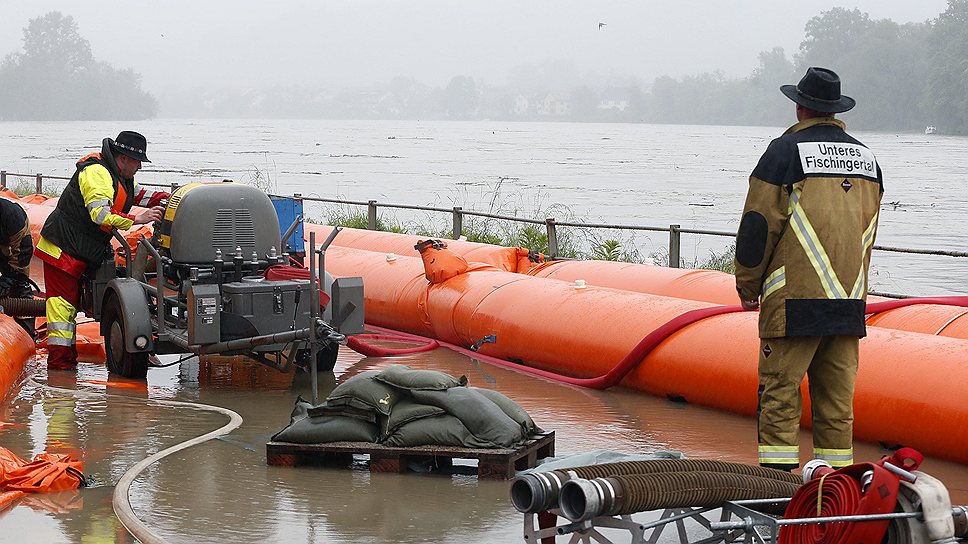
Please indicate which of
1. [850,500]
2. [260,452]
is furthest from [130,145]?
[850,500]

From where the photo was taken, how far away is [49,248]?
894 cm

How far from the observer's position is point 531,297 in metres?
9.47

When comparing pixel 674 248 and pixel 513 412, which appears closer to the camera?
pixel 513 412

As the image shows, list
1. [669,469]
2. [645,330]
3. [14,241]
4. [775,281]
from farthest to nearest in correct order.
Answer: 1. [14,241]
2. [645,330]
3. [775,281]
4. [669,469]

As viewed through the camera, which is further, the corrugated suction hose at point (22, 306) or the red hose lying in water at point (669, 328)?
the corrugated suction hose at point (22, 306)

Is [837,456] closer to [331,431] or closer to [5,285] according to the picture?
[331,431]

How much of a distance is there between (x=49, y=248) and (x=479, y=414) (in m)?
4.36

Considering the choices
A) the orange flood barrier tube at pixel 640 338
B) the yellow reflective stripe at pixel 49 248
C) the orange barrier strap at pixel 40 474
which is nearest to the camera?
the orange barrier strap at pixel 40 474

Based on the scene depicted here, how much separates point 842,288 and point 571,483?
1.84 meters

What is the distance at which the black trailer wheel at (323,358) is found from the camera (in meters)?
8.97

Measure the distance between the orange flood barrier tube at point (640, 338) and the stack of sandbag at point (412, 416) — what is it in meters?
1.85

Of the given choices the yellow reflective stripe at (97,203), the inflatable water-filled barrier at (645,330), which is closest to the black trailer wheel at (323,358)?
the inflatable water-filled barrier at (645,330)

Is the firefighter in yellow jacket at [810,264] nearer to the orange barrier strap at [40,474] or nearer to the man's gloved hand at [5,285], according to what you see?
the orange barrier strap at [40,474]

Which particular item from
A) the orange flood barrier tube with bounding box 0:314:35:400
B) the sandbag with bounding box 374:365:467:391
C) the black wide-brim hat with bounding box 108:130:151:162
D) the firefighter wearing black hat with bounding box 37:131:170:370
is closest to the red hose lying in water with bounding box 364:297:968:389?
the sandbag with bounding box 374:365:467:391
